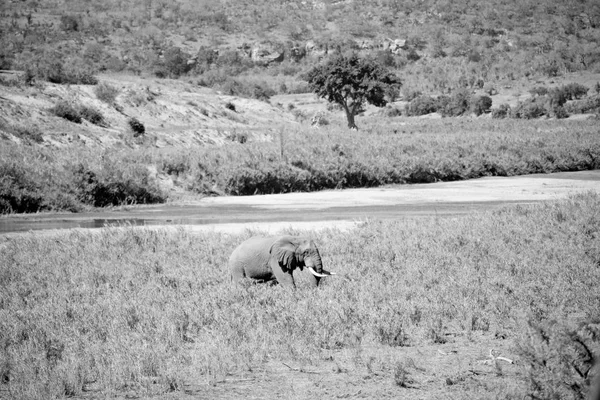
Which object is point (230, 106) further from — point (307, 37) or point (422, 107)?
point (307, 37)

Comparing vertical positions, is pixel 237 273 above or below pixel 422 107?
below

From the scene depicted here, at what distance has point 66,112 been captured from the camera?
4344cm

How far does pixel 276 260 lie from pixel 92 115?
1371 inches

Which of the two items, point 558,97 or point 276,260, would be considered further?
point 558,97

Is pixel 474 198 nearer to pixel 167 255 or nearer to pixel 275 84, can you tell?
pixel 167 255

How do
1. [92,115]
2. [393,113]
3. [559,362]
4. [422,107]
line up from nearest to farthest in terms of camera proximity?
[559,362] < [92,115] < [422,107] < [393,113]

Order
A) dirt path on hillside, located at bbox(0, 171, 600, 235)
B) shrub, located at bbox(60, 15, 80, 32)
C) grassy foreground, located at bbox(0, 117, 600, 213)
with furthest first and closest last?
shrub, located at bbox(60, 15, 80, 32) < grassy foreground, located at bbox(0, 117, 600, 213) < dirt path on hillside, located at bbox(0, 171, 600, 235)

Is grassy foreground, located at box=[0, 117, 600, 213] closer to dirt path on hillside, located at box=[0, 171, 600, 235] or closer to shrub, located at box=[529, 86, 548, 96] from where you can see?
dirt path on hillside, located at box=[0, 171, 600, 235]

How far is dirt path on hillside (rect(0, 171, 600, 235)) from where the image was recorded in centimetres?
2361

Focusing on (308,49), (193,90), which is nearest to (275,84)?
(308,49)

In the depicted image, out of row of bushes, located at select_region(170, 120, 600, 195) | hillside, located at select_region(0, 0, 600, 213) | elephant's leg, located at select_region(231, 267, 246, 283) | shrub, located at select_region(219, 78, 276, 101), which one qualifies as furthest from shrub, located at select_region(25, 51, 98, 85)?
elephant's leg, located at select_region(231, 267, 246, 283)

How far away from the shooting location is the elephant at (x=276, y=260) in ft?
41.5

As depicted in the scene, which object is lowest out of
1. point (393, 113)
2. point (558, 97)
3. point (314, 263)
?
point (314, 263)

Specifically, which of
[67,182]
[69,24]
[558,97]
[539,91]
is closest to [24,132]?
[67,182]
